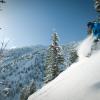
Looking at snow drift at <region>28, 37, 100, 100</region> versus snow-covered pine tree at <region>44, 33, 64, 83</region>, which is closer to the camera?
snow drift at <region>28, 37, 100, 100</region>

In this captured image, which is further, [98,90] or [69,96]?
[69,96]

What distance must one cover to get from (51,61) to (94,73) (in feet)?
119

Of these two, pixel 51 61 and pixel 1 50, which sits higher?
pixel 1 50

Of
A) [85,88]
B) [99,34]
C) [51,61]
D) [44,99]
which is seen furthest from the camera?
[51,61]

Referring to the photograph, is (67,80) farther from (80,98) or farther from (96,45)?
(96,45)

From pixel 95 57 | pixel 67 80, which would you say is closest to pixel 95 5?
pixel 95 57

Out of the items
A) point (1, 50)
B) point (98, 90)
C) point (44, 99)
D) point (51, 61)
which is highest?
point (1, 50)

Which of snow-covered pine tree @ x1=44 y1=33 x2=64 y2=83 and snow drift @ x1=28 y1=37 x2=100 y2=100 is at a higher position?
snow drift @ x1=28 y1=37 x2=100 y2=100

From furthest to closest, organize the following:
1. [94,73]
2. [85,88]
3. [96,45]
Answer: [96,45] → [94,73] → [85,88]

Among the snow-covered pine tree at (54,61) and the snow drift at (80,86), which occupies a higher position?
the snow drift at (80,86)

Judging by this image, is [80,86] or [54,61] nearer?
[80,86]

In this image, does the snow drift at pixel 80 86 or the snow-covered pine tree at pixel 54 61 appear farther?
the snow-covered pine tree at pixel 54 61

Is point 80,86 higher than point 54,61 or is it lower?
higher

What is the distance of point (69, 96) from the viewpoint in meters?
16.6
